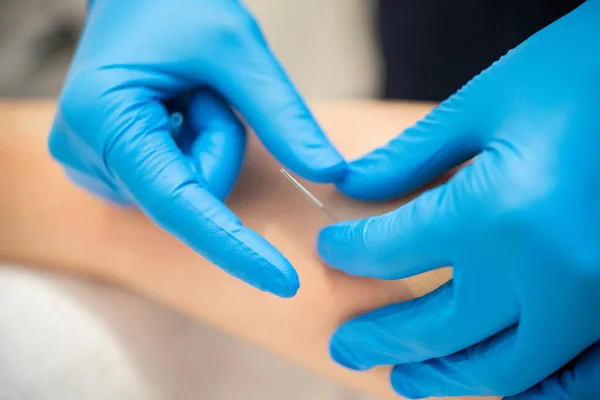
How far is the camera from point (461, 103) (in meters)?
0.69

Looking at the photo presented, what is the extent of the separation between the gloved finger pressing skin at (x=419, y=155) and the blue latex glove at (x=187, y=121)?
1.9 inches

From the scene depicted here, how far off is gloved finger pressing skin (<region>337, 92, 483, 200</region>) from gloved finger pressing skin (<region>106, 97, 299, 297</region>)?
0.19 meters

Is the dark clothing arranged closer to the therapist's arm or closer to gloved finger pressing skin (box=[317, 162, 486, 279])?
the therapist's arm

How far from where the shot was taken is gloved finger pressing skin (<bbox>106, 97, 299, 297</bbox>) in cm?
66

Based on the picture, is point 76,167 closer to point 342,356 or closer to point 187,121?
point 187,121

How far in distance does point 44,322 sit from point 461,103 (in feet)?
2.49

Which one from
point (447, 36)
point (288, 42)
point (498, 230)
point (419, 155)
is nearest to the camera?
point (498, 230)

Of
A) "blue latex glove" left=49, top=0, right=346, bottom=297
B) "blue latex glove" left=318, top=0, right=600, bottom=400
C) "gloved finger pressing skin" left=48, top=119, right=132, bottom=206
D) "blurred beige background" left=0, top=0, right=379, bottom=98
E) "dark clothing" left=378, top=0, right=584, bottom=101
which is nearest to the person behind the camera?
"blue latex glove" left=318, top=0, right=600, bottom=400

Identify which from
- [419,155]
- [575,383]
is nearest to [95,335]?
[419,155]

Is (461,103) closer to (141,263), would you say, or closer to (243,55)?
(243,55)

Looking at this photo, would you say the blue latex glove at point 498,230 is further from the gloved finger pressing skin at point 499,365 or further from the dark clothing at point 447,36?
the dark clothing at point 447,36

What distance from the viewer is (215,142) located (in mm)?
758

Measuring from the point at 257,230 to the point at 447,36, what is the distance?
59cm

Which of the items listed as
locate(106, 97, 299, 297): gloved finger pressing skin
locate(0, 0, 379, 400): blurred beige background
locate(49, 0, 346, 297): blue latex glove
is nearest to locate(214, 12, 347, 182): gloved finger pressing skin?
locate(49, 0, 346, 297): blue latex glove
